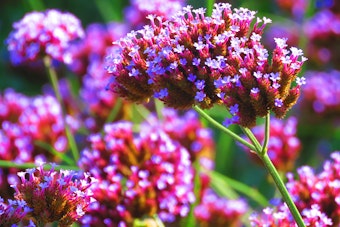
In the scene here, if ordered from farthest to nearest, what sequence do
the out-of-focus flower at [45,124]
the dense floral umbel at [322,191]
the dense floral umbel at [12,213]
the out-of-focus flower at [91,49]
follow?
the out-of-focus flower at [91,49] < the out-of-focus flower at [45,124] < the dense floral umbel at [322,191] < the dense floral umbel at [12,213]

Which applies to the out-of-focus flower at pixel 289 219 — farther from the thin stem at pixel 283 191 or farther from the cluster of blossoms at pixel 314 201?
the thin stem at pixel 283 191

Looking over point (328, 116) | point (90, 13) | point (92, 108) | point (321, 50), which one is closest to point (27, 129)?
point (92, 108)

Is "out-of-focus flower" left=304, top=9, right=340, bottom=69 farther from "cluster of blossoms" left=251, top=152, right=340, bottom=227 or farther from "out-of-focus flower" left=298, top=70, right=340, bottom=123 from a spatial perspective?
"cluster of blossoms" left=251, top=152, right=340, bottom=227

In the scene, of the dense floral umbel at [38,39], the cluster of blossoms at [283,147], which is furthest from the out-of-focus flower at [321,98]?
the dense floral umbel at [38,39]

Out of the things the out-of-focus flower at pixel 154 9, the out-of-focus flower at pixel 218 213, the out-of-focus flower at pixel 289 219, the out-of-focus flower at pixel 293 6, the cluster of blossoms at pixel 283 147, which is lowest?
the out-of-focus flower at pixel 289 219

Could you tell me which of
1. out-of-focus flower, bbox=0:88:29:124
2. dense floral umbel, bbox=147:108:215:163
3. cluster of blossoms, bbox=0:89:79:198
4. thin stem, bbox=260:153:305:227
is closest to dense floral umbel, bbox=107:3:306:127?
thin stem, bbox=260:153:305:227

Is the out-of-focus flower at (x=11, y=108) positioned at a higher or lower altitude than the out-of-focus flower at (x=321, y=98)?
lower

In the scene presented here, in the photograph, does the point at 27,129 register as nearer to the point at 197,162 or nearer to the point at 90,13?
the point at 197,162

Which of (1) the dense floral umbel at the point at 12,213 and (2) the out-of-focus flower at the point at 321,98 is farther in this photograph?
(2) the out-of-focus flower at the point at 321,98
